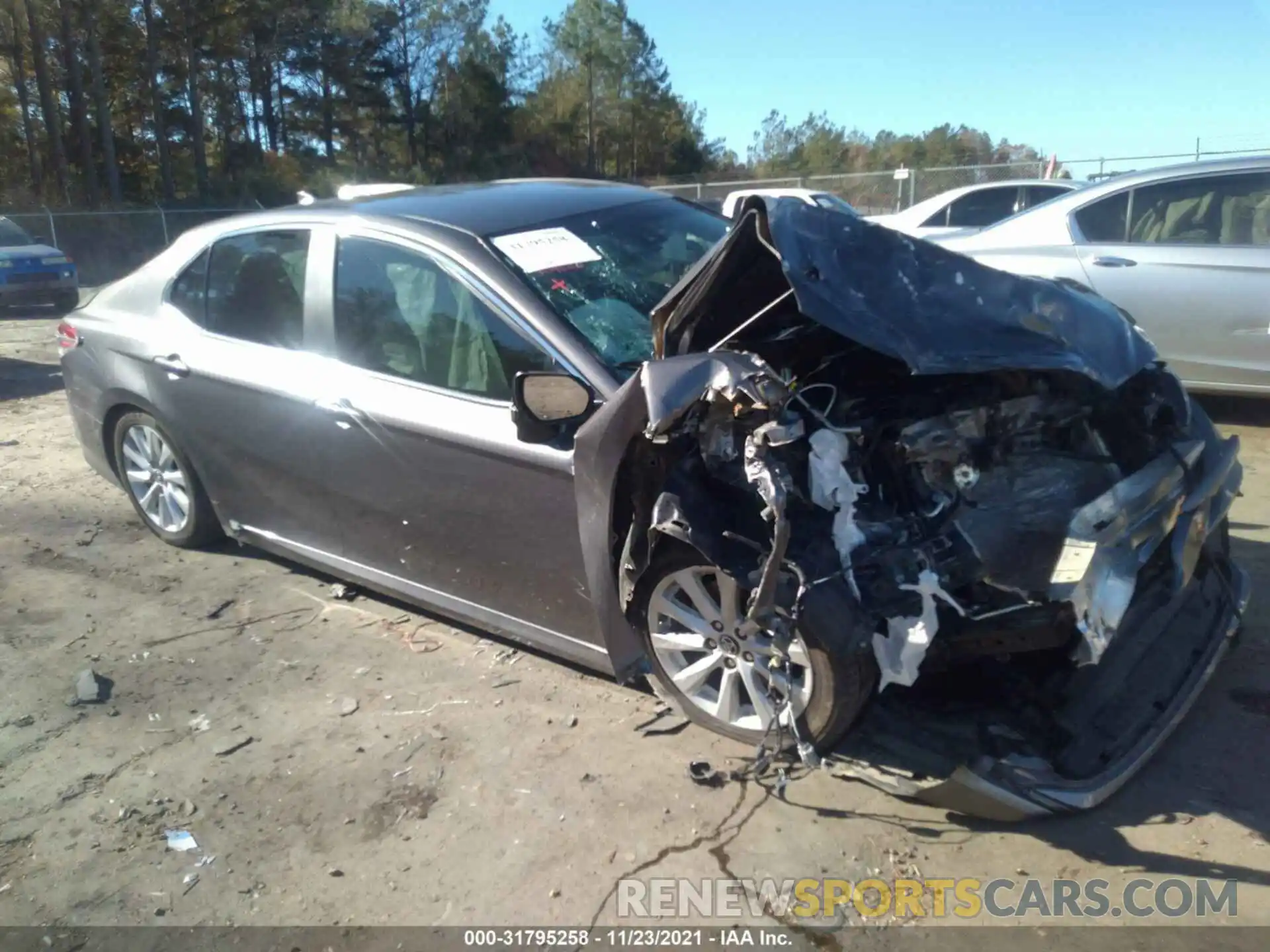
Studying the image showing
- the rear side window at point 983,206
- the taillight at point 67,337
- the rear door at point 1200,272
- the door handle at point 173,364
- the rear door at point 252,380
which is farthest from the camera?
the rear side window at point 983,206

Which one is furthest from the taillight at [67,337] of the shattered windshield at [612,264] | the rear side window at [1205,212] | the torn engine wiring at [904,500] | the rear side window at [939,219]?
the rear side window at [939,219]

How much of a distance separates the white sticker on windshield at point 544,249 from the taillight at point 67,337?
2.86 meters

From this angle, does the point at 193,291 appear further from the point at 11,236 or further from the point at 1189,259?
the point at 11,236

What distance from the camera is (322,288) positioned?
162 inches

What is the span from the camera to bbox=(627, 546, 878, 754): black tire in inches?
115

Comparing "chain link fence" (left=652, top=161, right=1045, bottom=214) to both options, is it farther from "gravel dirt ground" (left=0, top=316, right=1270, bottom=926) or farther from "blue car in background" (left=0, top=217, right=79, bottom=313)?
"gravel dirt ground" (left=0, top=316, right=1270, bottom=926)

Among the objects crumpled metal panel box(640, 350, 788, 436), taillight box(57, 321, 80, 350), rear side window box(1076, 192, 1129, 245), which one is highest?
rear side window box(1076, 192, 1129, 245)

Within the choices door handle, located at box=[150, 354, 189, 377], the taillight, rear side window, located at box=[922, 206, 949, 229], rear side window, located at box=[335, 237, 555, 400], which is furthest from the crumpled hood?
rear side window, located at box=[922, 206, 949, 229]

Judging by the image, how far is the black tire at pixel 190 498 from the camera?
4902 millimetres

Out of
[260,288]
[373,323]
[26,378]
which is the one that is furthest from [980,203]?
[26,378]

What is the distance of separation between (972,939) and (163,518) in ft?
14.3

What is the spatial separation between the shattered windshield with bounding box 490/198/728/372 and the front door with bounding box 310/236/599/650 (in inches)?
8.9

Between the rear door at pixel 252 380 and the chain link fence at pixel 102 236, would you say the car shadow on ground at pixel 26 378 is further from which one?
the chain link fence at pixel 102 236

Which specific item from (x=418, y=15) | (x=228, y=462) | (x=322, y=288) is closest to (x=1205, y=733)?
(x=322, y=288)
